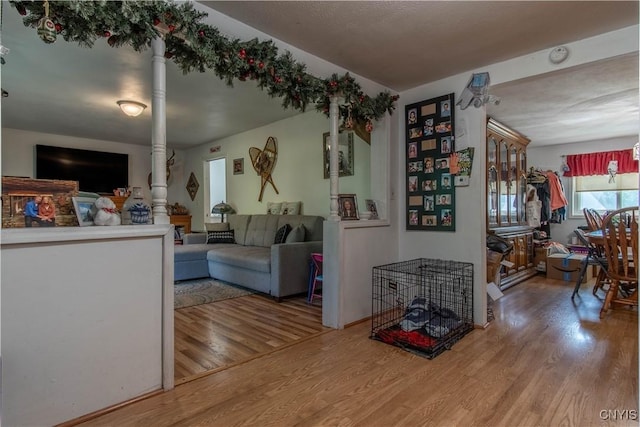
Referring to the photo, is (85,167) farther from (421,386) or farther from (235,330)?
(421,386)

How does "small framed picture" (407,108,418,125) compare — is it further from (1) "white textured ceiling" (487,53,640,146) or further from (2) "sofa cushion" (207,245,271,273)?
(2) "sofa cushion" (207,245,271,273)

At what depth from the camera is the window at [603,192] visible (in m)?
5.63

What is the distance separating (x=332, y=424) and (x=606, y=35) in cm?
301

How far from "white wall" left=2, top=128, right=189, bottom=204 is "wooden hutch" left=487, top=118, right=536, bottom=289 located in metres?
5.87

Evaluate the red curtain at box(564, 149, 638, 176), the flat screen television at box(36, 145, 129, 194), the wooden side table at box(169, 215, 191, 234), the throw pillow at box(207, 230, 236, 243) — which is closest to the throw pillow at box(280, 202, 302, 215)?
the throw pillow at box(207, 230, 236, 243)

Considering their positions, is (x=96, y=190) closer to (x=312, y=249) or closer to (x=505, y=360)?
(x=312, y=249)

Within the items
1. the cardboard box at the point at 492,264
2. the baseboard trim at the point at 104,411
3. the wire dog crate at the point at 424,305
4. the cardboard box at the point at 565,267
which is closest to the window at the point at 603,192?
the cardboard box at the point at 565,267

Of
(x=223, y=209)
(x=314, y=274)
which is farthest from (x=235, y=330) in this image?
(x=223, y=209)

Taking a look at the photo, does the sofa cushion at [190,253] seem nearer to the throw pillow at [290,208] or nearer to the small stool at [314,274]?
the throw pillow at [290,208]

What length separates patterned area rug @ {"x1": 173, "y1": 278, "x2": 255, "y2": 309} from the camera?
3656mm

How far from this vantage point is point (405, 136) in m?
3.42

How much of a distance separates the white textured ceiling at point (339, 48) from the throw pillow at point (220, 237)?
5.77 ft

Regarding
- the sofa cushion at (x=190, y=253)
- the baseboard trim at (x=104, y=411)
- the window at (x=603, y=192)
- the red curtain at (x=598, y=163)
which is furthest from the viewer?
the window at (x=603, y=192)

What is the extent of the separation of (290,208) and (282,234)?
2.46 feet
